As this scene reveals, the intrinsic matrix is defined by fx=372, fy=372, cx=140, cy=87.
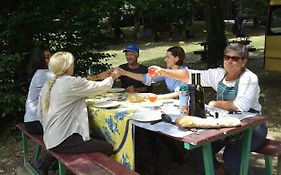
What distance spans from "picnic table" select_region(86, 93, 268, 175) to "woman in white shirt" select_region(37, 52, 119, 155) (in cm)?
17

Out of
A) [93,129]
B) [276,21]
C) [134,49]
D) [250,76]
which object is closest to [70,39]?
[134,49]

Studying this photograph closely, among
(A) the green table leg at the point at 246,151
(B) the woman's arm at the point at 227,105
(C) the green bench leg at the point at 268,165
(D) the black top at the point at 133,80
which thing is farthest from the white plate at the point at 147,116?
(D) the black top at the point at 133,80

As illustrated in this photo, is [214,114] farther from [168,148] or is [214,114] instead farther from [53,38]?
[53,38]

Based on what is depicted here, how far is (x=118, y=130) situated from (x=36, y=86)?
4.98 feet

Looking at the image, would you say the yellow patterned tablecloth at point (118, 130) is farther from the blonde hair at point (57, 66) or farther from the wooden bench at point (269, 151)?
the wooden bench at point (269, 151)

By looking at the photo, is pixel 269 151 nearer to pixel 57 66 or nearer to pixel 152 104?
pixel 152 104

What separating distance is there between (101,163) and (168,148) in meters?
1.53

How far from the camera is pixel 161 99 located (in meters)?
4.21

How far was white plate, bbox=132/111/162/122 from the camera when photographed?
329cm

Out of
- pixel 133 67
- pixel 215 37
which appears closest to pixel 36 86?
pixel 133 67

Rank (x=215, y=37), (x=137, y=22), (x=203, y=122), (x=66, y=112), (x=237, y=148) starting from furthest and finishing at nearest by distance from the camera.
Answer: (x=137, y=22) → (x=215, y=37) → (x=66, y=112) → (x=237, y=148) → (x=203, y=122)

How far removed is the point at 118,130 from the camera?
353 cm

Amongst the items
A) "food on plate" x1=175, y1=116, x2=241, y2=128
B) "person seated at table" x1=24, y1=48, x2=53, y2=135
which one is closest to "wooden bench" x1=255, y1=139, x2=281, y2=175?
"food on plate" x1=175, y1=116, x2=241, y2=128

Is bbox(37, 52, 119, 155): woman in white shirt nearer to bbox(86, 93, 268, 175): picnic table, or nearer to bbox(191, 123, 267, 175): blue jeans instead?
bbox(86, 93, 268, 175): picnic table
